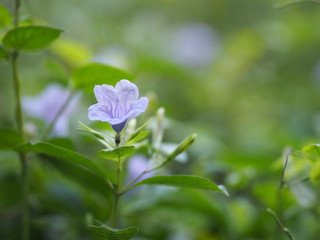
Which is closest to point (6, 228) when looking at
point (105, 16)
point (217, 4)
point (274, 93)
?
point (274, 93)

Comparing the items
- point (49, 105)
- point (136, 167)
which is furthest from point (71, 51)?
point (136, 167)

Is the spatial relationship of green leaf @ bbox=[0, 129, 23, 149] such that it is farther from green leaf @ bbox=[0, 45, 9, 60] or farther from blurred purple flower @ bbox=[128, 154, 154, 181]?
A: blurred purple flower @ bbox=[128, 154, 154, 181]

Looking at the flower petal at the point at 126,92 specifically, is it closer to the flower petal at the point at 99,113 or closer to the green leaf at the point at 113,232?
the flower petal at the point at 99,113

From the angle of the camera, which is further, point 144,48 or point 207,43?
point 207,43

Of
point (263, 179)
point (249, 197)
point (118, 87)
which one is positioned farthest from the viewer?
point (263, 179)

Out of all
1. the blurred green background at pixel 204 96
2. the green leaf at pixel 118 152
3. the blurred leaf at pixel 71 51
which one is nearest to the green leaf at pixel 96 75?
the blurred green background at pixel 204 96

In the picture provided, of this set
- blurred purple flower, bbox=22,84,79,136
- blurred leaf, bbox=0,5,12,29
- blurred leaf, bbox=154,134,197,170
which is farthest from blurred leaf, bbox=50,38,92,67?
blurred leaf, bbox=154,134,197,170

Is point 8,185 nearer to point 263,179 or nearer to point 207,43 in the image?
point 263,179
